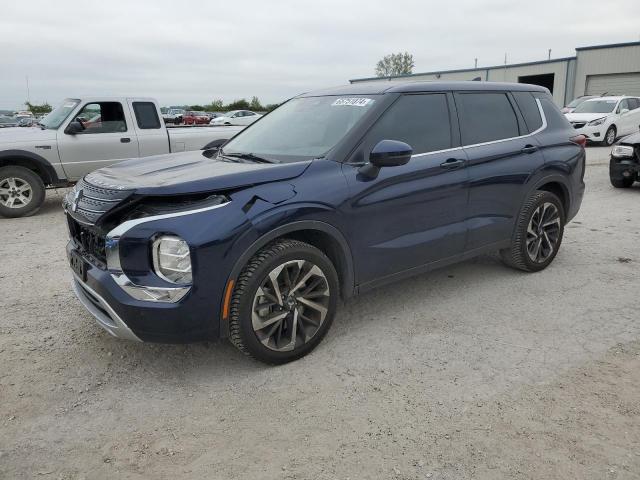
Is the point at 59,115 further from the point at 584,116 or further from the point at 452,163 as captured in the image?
the point at 584,116

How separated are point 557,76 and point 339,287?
38.3m

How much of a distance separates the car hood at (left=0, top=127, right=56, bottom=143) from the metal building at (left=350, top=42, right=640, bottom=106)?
2530 centimetres

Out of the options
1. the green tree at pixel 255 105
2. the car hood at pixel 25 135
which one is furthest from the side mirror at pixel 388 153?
the green tree at pixel 255 105

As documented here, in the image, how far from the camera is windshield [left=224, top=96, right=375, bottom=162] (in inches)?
148

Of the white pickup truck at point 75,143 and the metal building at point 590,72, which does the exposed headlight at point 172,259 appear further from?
the metal building at point 590,72

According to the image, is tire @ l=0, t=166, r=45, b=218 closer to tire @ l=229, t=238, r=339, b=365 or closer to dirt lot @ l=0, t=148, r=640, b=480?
dirt lot @ l=0, t=148, r=640, b=480

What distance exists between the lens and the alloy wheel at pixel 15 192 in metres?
8.05

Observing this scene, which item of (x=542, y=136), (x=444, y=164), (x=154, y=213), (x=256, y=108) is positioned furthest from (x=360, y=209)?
(x=256, y=108)

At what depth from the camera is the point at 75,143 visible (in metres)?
8.40

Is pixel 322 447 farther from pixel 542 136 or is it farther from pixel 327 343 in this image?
pixel 542 136

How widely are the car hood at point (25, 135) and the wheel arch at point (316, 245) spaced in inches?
258

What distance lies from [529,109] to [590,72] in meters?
34.6

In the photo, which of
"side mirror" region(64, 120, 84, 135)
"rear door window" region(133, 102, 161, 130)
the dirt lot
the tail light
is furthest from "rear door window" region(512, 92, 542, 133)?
"side mirror" region(64, 120, 84, 135)

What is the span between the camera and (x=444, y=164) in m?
4.06
